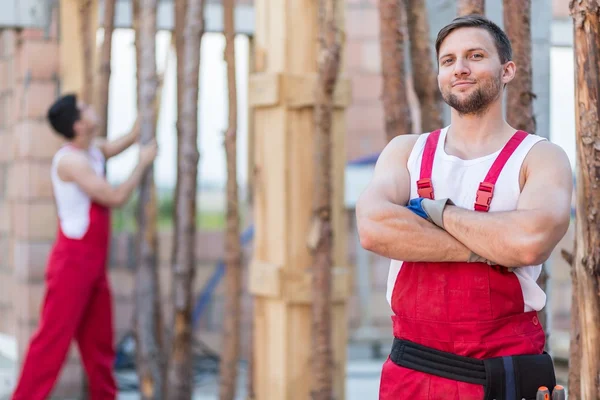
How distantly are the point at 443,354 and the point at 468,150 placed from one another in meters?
0.45

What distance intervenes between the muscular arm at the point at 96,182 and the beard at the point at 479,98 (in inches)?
110

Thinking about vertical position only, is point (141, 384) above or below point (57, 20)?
below

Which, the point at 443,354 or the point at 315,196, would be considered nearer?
the point at 443,354

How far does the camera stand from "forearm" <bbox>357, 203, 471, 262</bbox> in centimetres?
225

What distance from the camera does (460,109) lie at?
2340 mm

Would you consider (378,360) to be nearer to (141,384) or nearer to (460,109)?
(141,384)

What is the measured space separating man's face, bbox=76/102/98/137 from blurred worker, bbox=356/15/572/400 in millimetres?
2903

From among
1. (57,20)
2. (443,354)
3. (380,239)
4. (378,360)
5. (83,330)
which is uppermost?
(57,20)

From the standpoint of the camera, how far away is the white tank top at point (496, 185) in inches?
89.2

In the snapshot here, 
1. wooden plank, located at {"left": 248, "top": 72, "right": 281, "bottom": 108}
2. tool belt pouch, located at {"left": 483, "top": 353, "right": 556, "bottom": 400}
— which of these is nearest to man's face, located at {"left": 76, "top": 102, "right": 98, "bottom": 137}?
wooden plank, located at {"left": 248, "top": 72, "right": 281, "bottom": 108}

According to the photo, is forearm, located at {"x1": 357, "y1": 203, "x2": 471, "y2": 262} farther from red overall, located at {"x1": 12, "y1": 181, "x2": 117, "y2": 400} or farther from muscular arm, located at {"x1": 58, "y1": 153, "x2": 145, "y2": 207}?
red overall, located at {"x1": 12, "y1": 181, "x2": 117, "y2": 400}

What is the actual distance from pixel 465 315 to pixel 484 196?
26cm

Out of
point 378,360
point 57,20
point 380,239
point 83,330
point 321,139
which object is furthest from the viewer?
point 378,360

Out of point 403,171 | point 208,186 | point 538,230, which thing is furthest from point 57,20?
point 538,230
